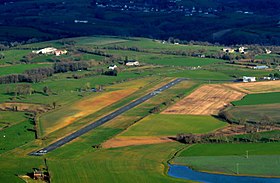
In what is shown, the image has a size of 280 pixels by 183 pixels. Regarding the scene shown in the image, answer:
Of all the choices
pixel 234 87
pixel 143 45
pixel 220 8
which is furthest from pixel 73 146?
pixel 220 8

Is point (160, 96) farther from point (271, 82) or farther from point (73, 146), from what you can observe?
point (73, 146)

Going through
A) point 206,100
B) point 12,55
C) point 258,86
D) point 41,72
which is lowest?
point 206,100

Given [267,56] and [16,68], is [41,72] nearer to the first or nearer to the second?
[16,68]

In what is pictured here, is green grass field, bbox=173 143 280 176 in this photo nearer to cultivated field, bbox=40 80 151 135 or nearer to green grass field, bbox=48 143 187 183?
green grass field, bbox=48 143 187 183

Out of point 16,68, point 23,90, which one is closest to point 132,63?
point 16,68

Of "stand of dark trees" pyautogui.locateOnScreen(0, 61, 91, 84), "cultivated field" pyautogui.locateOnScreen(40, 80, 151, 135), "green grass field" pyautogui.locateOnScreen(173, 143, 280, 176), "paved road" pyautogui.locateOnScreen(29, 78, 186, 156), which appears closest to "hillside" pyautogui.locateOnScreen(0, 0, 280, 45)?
"stand of dark trees" pyautogui.locateOnScreen(0, 61, 91, 84)

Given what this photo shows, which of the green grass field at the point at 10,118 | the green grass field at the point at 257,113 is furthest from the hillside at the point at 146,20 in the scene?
the green grass field at the point at 10,118
